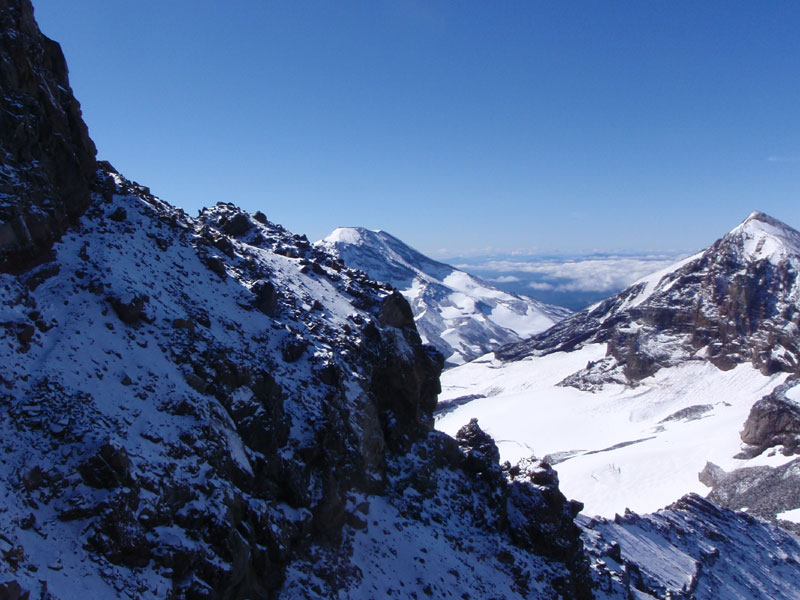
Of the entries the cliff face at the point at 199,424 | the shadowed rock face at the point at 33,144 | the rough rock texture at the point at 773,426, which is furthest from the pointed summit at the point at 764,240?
the shadowed rock face at the point at 33,144

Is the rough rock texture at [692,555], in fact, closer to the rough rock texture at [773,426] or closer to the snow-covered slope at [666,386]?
the snow-covered slope at [666,386]

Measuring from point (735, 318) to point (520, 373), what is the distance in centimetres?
6033

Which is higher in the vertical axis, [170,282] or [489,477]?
[170,282]

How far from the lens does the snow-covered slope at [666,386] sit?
78750mm

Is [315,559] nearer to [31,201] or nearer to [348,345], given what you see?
[348,345]

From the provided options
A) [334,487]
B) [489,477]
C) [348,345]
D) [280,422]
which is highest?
[348,345]

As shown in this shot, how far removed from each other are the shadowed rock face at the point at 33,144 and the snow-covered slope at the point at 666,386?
67.3 metres

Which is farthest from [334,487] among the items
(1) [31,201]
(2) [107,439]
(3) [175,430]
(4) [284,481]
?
(1) [31,201]

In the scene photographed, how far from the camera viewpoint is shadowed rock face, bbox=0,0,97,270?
62.3 ft

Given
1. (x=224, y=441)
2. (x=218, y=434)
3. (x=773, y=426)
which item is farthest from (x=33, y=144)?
(x=773, y=426)

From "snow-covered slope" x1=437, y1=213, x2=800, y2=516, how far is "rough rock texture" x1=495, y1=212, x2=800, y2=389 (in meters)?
0.31

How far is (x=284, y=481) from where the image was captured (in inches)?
805

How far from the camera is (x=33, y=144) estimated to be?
68.1ft

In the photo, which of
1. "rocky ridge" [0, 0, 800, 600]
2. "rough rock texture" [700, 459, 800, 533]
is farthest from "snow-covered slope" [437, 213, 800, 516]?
"rocky ridge" [0, 0, 800, 600]
